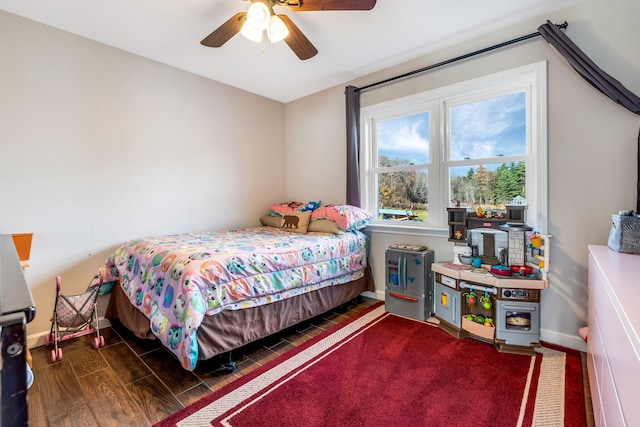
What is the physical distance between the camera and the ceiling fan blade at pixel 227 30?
196 cm

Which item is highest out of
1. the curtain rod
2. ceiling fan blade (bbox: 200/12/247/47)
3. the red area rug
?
the curtain rod

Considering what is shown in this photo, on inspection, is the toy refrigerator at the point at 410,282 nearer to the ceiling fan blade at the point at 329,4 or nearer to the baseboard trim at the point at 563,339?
the baseboard trim at the point at 563,339

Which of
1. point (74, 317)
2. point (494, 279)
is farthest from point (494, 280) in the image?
point (74, 317)

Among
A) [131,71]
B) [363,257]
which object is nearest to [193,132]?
[131,71]

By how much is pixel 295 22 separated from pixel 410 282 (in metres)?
2.42

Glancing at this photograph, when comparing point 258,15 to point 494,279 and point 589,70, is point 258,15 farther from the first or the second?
point 494,279

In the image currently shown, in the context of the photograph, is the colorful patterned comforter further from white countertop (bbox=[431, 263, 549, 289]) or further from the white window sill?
white countertop (bbox=[431, 263, 549, 289])

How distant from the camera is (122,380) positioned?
1.84 metres

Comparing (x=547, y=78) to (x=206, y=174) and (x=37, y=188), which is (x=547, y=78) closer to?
(x=206, y=174)

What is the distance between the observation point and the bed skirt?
1.87 meters

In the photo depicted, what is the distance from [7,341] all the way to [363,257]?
2.81 meters

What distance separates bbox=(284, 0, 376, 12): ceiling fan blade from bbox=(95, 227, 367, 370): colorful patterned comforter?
1679mm

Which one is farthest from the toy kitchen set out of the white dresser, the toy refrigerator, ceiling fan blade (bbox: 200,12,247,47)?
ceiling fan blade (bbox: 200,12,247,47)

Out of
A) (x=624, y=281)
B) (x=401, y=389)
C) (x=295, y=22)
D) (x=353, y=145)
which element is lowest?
(x=401, y=389)
